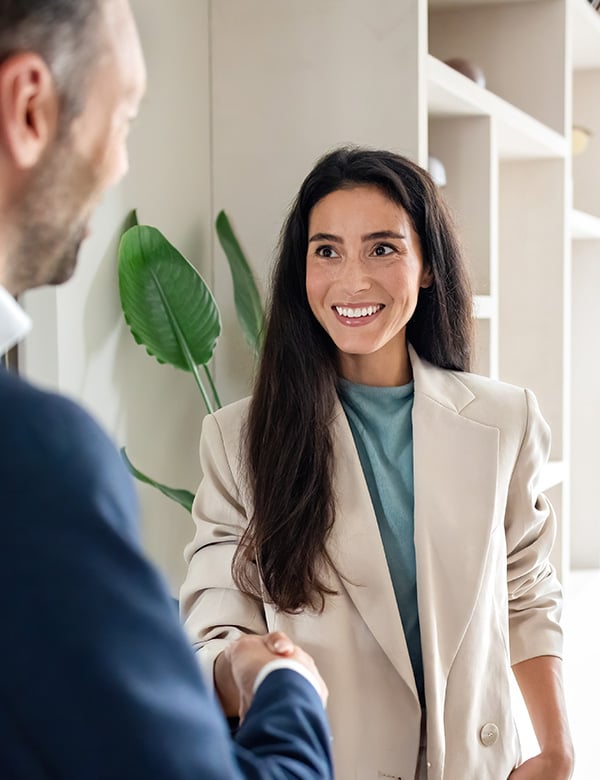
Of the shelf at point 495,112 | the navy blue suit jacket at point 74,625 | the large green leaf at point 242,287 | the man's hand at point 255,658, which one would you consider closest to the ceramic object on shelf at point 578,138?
the shelf at point 495,112

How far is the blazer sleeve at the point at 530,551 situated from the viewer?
148 centimetres

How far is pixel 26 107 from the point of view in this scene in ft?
1.81

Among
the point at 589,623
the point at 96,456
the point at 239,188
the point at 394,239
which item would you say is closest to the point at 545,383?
the point at 589,623

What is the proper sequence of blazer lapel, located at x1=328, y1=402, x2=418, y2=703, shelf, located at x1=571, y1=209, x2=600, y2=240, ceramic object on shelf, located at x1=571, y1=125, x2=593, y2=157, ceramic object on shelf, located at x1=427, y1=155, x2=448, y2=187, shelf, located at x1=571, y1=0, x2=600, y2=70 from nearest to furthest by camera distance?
blazer lapel, located at x1=328, y1=402, x2=418, y2=703 → ceramic object on shelf, located at x1=427, y1=155, x2=448, y2=187 → shelf, located at x1=571, y1=0, x2=600, y2=70 → shelf, located at x1=571, y1=209, x2=600, y2=240 → ceramic object on shelf, located at x1=571, y1=125, x2=593, y2=157

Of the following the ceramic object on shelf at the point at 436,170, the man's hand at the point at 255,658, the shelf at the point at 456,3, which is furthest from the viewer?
the shelf at the point at 456,3

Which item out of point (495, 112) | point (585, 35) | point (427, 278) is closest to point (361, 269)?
point (427, 278)

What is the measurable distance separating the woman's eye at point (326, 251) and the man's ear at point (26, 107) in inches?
36.7

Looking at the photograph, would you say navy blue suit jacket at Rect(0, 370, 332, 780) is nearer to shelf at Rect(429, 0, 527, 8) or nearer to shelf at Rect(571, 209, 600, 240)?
shelf at Rect(429, 0, 527, 8)

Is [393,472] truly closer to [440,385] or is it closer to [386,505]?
[386,505]

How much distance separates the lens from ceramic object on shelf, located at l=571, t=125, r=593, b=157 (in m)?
3.35

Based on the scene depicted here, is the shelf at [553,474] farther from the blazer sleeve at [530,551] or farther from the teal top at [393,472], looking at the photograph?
the teal top at [393,472]

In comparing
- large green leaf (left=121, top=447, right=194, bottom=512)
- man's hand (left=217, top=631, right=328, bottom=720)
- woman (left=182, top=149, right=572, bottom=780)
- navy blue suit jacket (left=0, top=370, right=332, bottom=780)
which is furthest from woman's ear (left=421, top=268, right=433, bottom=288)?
navy blue suit jacket (left=0, top=370, right=332, bottom=780)

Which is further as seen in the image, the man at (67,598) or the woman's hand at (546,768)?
the woman's hand at (546,768)

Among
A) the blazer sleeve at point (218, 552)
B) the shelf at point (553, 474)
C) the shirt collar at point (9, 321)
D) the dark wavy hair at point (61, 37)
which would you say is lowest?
the shelf at point (553, 474)
